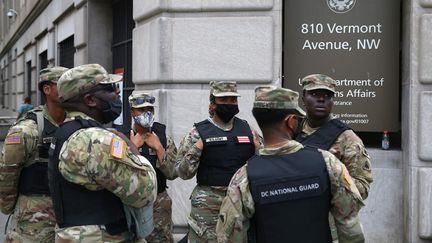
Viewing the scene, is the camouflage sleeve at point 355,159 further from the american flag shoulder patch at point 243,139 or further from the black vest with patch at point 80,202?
the black vest with patch at point 80,202

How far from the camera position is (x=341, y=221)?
249 centimetres

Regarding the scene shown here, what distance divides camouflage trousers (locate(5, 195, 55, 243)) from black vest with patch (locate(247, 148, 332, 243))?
1.87 metres

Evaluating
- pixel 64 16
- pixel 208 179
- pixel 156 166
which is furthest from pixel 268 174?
pixel 64 16

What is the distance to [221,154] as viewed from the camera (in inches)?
169

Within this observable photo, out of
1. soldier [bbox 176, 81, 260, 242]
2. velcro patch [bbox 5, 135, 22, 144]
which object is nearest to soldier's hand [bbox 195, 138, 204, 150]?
soldier [bbox 176, 81, 260, 242]

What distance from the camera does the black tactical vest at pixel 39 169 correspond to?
3.66 meters

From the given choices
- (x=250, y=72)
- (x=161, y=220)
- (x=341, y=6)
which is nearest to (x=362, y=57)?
A: (x=341, y=6)

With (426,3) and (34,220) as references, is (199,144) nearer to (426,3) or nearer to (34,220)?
(34,220)

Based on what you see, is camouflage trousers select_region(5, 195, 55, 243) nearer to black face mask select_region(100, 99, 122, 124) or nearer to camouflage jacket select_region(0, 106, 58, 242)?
camouflage jacket select_region(0, 106, 58, 242)

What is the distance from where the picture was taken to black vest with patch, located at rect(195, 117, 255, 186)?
14.1ft

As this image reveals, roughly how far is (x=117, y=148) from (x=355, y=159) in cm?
164

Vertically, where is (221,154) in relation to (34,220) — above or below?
above

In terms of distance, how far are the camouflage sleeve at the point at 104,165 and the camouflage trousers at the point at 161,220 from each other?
2.13 meters

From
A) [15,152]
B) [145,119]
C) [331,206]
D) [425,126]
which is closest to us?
[331,206]
